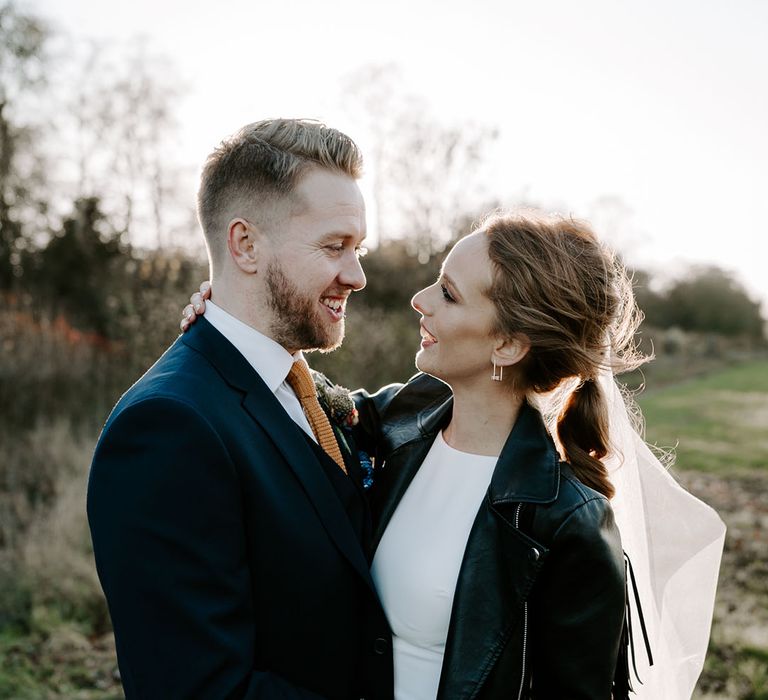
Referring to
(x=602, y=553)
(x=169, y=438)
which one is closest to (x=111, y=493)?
(x=169, y=438)

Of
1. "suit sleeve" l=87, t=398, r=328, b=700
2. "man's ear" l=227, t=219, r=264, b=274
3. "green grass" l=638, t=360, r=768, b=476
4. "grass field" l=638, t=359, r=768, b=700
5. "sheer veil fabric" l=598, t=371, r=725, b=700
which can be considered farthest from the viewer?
"green grass" l=638, t=360, r=768, b=476

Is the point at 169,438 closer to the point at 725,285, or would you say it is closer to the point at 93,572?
the point at 93,572

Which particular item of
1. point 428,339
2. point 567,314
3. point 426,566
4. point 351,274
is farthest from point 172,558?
point 567,314

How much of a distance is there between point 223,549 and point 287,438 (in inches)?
16.9

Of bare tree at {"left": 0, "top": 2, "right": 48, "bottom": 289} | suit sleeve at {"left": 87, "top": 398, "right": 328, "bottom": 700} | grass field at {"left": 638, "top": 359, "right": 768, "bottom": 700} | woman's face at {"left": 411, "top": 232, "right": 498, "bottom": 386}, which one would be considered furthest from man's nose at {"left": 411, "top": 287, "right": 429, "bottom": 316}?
bare tree at {"left": 0, "top": 2, "right": 48, "bottom": 289}

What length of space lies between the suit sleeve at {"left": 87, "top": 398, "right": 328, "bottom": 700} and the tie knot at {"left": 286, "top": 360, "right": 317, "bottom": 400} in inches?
25.5

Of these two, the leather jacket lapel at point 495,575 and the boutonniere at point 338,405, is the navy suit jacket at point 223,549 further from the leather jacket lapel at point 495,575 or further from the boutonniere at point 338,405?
the boutonniere at point 338,405

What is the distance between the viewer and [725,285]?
144 feet

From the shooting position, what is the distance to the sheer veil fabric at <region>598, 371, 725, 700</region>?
2969mm

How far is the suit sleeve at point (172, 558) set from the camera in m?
1.85

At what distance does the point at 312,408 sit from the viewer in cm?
260

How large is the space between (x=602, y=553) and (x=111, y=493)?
4.71 ft

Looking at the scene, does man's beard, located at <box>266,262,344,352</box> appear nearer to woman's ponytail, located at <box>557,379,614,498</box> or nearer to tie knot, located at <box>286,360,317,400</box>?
tie knot, located at <box>286,360,317,400</box>

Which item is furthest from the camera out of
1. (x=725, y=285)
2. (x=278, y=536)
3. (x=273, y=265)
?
(x=725, y=285)
